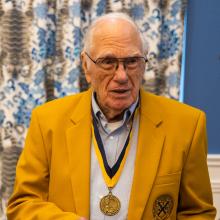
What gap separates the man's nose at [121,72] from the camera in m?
1.32

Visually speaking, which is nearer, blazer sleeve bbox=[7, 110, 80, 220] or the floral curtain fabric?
blazer sleeve bbox=[7, 110, 80, 220]

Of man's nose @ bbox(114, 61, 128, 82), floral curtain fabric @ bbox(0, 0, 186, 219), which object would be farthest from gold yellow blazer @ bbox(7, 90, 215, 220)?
floral curtain fabric @ bbox(0, 0, 186, 219)

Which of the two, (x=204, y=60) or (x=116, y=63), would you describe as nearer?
(x=116, y=63)

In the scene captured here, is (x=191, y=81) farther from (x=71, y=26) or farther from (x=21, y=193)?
(x=21, y=193)

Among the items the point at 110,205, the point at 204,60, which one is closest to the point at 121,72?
the point at 110,205

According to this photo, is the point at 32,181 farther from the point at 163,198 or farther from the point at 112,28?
the point at 112,28

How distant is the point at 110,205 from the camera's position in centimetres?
133

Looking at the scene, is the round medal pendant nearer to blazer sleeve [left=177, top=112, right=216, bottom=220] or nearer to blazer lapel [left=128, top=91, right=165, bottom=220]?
blazer lapel [left=128, top=91, right=165, bottom=220]

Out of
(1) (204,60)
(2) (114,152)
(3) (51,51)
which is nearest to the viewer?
(2) (114,152)

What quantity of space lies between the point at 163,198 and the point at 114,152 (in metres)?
0.25

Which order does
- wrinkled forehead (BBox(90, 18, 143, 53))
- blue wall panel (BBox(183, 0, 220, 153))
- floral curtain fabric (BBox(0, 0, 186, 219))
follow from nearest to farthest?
1. wrinkled forehead (BBox(90, 18, 143, 53))
2. floral curtain fabric (BBox(0, 0, 186, 219))
3. blue wall panel (BBox(183, 0, 220, 153))

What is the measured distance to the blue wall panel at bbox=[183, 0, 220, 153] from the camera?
2.25m

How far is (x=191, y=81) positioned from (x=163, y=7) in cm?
48

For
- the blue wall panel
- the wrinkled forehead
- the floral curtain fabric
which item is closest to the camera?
the wrinkled forehead
